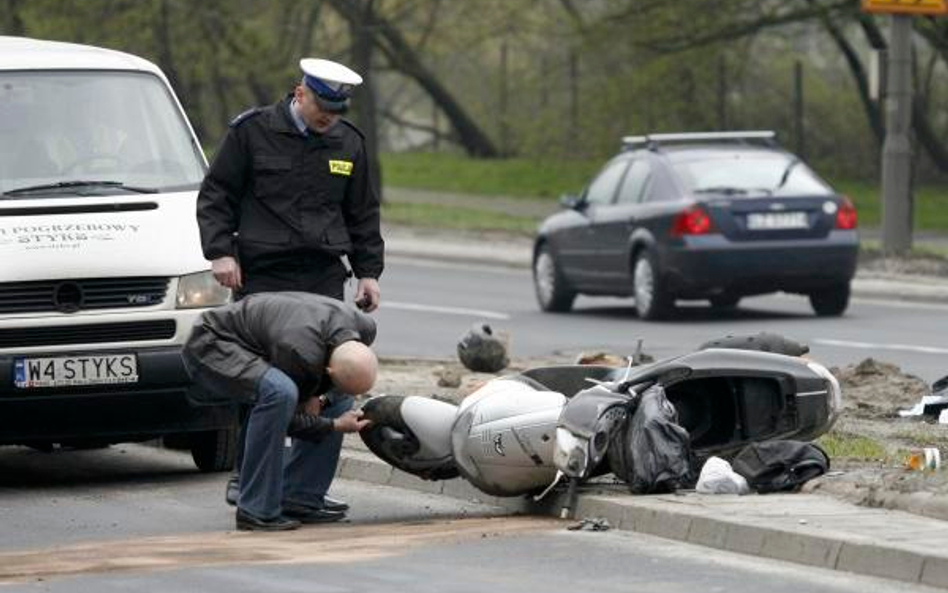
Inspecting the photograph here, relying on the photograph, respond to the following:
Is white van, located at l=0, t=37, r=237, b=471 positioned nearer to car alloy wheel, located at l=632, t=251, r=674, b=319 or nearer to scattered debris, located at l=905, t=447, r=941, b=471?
scattered debris, located at l=905, t=447, r=941, b=471

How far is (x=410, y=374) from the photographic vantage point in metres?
16.8

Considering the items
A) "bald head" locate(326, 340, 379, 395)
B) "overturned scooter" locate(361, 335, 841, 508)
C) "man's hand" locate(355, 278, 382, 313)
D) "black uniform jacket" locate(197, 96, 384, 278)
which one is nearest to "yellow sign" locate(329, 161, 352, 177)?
"black uniform jacket" locate(197, 96, 384, 278)

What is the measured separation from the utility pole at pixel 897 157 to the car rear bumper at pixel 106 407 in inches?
694

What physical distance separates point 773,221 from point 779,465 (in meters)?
12.6

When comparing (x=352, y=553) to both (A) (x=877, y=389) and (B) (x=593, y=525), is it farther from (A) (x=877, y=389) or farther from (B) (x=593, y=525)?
(A) (x=877, y=389)

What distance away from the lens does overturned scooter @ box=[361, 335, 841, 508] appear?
36.0 feet

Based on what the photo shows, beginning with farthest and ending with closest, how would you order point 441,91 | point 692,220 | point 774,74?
point 441,91 → point 774,74 → point 692,220

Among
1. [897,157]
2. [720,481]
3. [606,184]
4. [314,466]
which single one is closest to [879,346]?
[606,184]

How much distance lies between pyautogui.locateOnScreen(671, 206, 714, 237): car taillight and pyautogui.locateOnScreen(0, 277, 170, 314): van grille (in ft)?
37.3

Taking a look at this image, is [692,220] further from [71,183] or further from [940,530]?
[940,530]

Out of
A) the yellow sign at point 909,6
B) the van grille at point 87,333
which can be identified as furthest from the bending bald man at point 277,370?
the yellow sign at point 909,6

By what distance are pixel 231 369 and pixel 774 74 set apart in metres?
34.3

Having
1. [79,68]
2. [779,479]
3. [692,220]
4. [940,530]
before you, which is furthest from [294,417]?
[692,220]

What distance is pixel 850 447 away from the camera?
12.4 m
